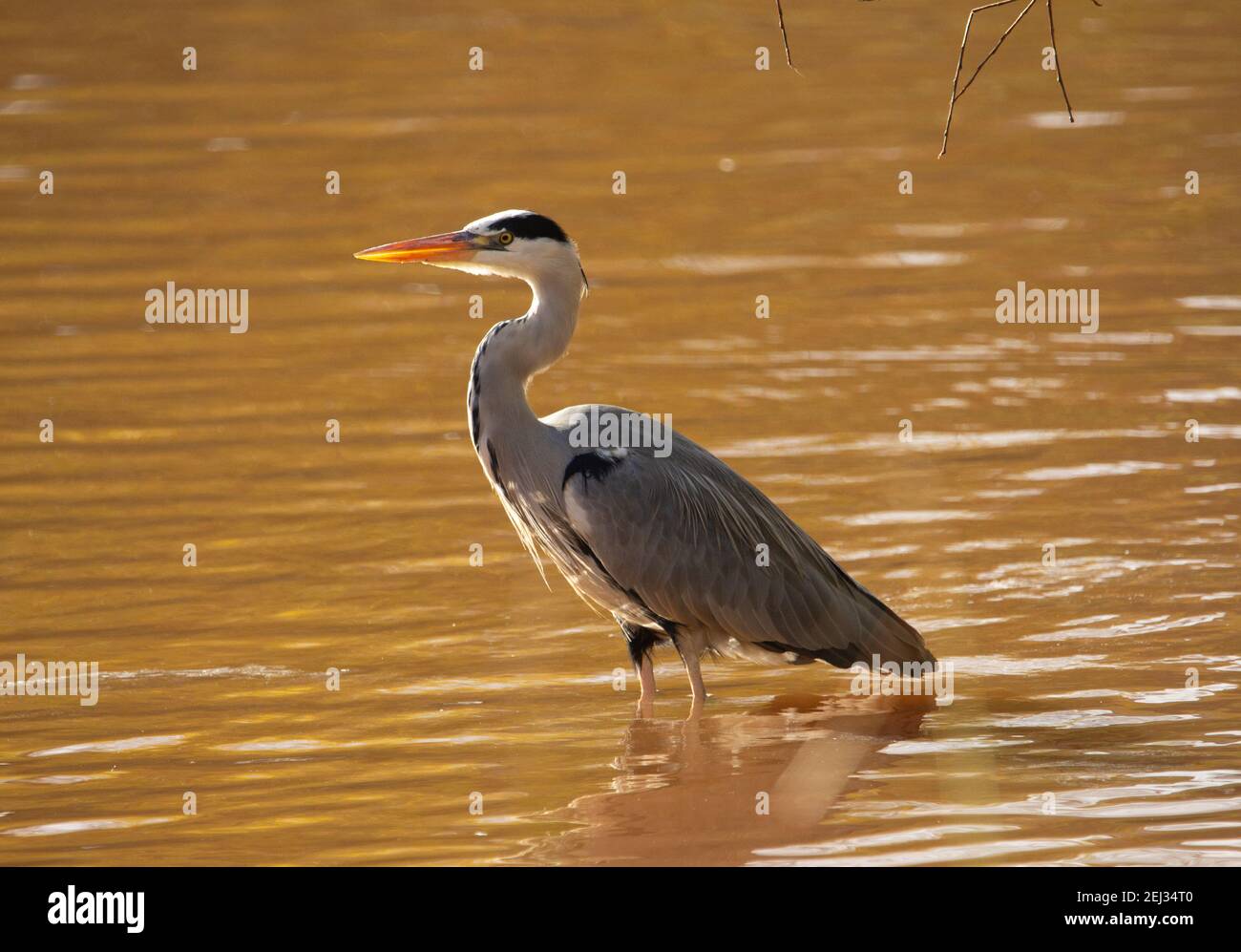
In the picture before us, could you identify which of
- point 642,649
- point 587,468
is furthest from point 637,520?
point 642,649

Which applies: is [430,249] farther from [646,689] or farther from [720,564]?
[646,689]

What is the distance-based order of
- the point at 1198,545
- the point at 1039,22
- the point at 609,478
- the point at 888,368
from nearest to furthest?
1. the point at 609,478
2. the point at 1198,545
3. the point at 888,368
4. the point at 1039,22

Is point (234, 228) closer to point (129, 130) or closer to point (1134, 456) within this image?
point (129, 130)

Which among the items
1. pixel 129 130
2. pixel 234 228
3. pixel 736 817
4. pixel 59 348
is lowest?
pixel 736 817

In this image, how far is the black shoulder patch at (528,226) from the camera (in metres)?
8.14

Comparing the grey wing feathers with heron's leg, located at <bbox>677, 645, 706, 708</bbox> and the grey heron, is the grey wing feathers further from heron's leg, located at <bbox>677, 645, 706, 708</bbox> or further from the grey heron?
heron's leg, located at <bbox>677, 645, 706, 708</bbox>

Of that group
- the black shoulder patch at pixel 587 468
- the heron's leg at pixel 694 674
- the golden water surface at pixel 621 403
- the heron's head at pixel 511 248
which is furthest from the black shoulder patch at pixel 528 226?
the golden water surface at pixel 621 403

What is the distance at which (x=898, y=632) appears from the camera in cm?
836

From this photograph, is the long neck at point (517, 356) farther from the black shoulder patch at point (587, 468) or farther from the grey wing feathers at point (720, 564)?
the grey wing feathers at point (720, 564)

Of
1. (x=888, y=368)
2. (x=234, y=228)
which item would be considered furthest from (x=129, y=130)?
(x=888, y=368)

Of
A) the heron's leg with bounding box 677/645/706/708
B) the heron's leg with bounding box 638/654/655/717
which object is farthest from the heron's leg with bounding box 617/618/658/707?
the heron's leg with bounding box 677/645/706/708

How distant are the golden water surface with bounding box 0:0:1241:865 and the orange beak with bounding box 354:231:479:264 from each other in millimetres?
1883

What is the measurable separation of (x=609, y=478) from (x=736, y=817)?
158cm

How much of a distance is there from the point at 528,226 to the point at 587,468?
103 centimetres
